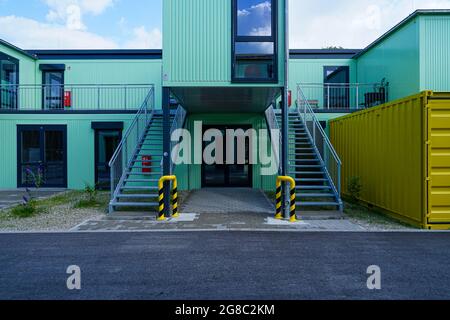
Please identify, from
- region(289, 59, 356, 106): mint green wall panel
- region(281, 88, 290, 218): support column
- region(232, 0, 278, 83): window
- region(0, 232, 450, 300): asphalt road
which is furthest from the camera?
region(289, 59, 356, 106): mint green wall panel

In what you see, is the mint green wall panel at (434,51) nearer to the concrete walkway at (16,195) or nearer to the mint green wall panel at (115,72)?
the mint green wall panel at (115,72)

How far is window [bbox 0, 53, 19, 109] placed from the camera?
15.4 meters

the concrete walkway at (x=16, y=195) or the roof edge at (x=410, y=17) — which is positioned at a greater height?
the roof edge at (x=410, y=17)

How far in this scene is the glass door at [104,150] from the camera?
14.7 m

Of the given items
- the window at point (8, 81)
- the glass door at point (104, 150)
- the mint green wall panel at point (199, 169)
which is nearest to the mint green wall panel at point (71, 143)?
the glass door at point (104, 150)

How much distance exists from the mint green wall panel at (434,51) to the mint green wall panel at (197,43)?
635 cm

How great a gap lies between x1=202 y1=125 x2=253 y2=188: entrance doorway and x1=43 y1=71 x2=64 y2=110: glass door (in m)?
7.83

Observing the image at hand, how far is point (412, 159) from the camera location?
7.85 metres

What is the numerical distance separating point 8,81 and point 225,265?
15.8 metres

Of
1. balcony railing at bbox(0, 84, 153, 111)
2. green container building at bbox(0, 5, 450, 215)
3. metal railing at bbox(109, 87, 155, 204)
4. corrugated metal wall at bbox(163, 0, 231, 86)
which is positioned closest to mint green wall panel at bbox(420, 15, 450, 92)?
green container building at bbox(0, 5, 450, 215)

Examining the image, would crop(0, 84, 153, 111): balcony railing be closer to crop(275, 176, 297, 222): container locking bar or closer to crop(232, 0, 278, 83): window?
crop(232, 0, 278, 83): window

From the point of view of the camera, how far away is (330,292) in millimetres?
4176

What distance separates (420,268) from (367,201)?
214 inches

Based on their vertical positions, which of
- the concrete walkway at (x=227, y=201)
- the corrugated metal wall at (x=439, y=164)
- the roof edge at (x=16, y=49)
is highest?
the roof edge at (x=16, y=49)
